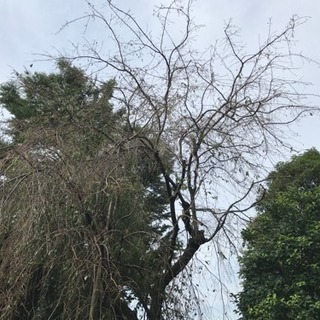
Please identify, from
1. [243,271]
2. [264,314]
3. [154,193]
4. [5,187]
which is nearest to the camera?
[5,187]

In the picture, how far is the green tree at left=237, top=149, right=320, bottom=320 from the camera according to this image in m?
5.73

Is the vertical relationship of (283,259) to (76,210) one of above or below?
above

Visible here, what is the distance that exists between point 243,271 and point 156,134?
7.62 feet

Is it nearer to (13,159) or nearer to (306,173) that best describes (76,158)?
(13,159)

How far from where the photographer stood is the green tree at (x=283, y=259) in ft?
18.8

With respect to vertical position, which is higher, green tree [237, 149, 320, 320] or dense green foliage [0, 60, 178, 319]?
green tree [237, 149, 320, 320]

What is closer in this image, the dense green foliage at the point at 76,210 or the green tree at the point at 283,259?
the dense green foliage at the point at 76,210

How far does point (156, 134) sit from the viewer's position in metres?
4.84

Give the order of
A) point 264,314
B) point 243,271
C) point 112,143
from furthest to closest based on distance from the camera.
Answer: point 243,271
point 264,314
point 112,143

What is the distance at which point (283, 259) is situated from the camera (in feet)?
20.1

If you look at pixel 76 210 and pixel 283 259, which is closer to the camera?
pixel 76 210

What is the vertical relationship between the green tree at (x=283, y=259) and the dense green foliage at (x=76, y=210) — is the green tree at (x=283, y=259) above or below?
above

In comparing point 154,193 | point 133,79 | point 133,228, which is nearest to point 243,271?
point 154,193

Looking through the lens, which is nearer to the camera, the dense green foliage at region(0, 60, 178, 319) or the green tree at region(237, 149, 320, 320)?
the dense green foliage at region(0, 60, 178, 319)
